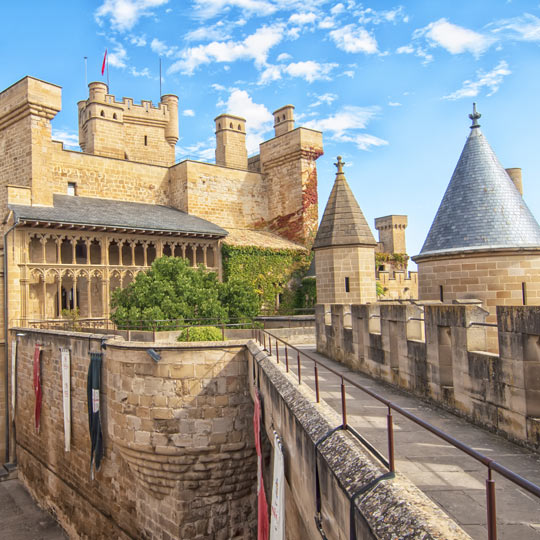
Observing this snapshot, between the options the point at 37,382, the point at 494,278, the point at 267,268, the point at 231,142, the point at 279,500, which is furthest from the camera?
the point at 231,142

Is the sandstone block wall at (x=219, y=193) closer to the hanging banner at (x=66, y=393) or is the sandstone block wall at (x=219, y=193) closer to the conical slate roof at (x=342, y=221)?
the conical slate roof at (x=342, y=221)

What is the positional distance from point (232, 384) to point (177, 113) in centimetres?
2967

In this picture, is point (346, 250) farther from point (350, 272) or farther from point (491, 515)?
point (491, 515)

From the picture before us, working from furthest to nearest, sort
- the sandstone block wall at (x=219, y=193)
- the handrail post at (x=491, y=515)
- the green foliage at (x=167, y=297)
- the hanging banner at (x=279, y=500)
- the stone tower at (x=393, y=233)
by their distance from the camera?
the stone tower at (x=393, y=233) → the sandstone block wall at (x=219, y=193) → the green foliage at (x=167, y=297) → the hanging banner at (x=279, y=500) → the handrail post at (x=491, y=515)

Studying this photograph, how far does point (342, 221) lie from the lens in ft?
51.0

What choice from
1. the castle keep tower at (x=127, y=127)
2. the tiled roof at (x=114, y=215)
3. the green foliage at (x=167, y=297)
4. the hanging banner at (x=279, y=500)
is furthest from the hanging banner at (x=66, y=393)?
the castle keep tower at (x=127, y=127)

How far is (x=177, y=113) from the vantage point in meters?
36.2

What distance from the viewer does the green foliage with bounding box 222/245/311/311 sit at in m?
27.1

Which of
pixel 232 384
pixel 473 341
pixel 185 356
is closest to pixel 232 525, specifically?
pixel 232 384

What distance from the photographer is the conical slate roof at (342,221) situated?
15430mm

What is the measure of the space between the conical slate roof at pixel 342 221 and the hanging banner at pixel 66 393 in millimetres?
8190

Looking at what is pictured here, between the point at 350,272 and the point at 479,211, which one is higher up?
the point at 479,211

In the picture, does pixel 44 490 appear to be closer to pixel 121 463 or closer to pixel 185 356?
pixel 121 463

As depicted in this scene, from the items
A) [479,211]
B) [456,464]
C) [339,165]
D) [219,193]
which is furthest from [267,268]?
[456,464]
